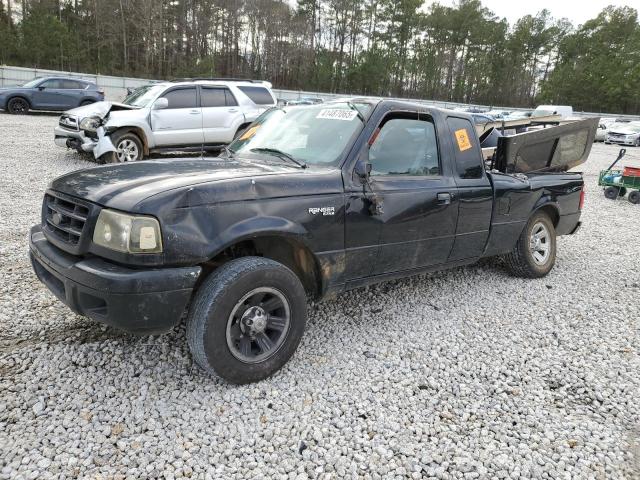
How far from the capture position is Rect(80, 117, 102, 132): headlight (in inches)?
356

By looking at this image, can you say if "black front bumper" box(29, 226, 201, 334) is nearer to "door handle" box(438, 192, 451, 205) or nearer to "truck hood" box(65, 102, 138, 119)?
"door handle" box(438, 192, 451, 205)

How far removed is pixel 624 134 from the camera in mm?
28000

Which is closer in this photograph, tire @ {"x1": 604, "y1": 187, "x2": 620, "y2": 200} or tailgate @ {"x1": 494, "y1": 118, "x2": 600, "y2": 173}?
tailgate @ {"x1": 494, "y1": 118, "x2": 600, "y2": 173}

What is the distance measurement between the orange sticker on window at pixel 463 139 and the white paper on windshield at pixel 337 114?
3.75 ft

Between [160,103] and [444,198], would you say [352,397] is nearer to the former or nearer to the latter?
[444,198]

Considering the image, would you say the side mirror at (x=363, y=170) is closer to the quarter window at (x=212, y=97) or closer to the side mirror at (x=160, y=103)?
the side mirror at (x=160, y=103)

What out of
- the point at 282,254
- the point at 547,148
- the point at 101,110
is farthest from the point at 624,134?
the point at 282,254

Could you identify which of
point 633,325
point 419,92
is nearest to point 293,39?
point 419,92

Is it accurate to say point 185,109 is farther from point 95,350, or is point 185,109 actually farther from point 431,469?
point 431,469

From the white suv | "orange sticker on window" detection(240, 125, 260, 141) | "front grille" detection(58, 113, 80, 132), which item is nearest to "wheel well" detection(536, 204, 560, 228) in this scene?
"orange sticker on window" detection(240, 125, 260, 141)

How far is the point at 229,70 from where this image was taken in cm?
5412

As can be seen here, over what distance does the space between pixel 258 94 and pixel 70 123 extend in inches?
169

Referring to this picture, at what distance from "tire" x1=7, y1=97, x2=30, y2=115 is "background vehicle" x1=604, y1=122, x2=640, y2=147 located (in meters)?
32.4

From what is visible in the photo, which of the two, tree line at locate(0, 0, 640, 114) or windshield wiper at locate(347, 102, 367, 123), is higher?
tree line at locate(0, 0, 640, 114)
